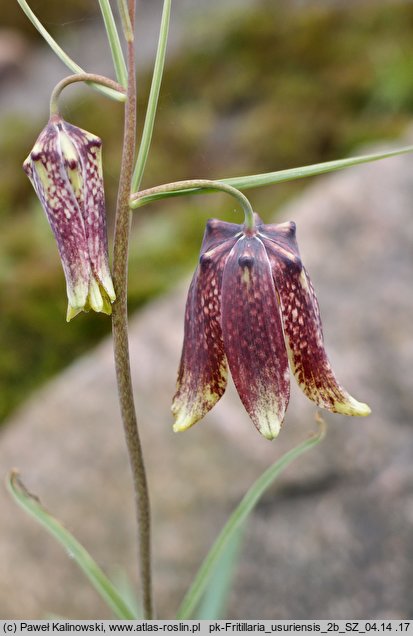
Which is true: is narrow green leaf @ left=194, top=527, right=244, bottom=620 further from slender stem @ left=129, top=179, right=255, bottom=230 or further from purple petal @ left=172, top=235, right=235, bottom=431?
slender stem @ left=129, top=179, right=255, bottom=230

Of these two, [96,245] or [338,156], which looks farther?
[338,156]

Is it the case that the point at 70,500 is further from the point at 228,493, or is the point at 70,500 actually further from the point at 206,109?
the point at 206,109

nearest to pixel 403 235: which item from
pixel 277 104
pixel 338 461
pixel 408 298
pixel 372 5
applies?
pixel 408 298

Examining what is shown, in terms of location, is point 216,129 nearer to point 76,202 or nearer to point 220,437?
point 220,437

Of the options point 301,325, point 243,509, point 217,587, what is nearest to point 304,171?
point 301,325

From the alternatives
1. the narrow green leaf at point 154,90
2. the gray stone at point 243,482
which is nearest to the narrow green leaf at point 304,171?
the narrow green leaf at point 154,90

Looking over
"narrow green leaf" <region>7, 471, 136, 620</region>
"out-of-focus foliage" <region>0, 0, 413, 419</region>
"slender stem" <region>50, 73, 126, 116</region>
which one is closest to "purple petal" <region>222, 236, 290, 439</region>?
"slender stem" <region>50, 73, 126, 116</region>
